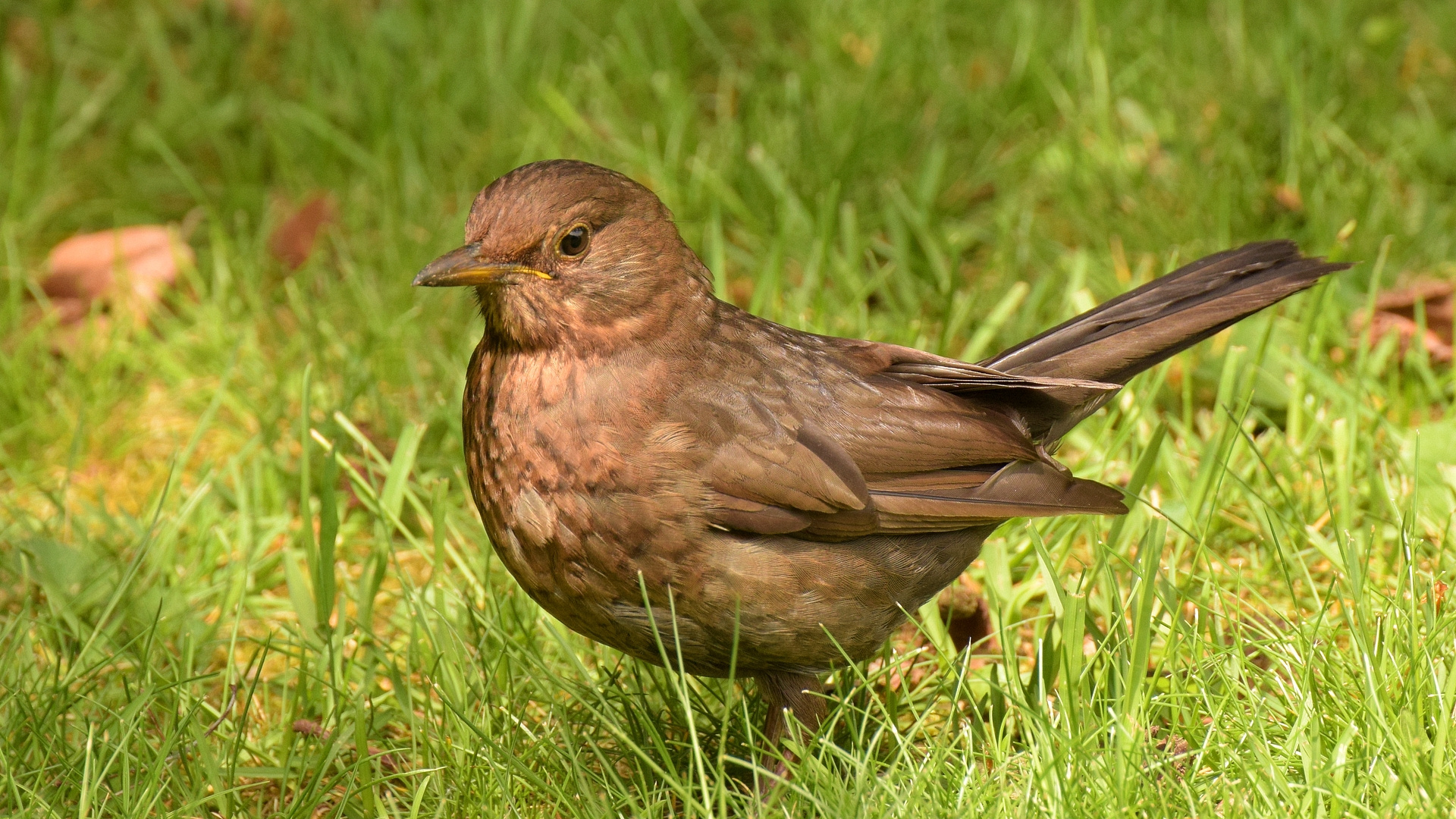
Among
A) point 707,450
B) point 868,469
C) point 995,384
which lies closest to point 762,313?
point 995,384

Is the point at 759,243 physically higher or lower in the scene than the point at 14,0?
lower

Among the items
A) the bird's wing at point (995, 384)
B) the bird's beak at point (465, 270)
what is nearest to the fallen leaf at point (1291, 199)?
the bird's wing at point (995, 384)

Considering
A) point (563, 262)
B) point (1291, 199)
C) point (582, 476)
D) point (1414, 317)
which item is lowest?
point (1414, 317)

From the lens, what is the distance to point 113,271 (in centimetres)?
518

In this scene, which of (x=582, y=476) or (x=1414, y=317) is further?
(x=1414, y=317)

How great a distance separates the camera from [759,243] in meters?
5.20

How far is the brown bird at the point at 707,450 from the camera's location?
302cm

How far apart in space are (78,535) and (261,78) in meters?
2.83

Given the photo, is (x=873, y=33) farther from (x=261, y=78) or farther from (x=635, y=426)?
(x=635, y=426)

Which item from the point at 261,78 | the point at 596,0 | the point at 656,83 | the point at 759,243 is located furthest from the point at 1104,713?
the point at 261,78

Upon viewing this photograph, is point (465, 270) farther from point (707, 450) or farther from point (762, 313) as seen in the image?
point (762, 313)

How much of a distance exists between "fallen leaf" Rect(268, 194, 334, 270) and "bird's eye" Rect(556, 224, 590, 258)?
238 cm

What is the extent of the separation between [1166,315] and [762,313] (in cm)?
151

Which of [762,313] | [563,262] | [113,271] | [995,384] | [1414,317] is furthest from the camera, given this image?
[113,271]
